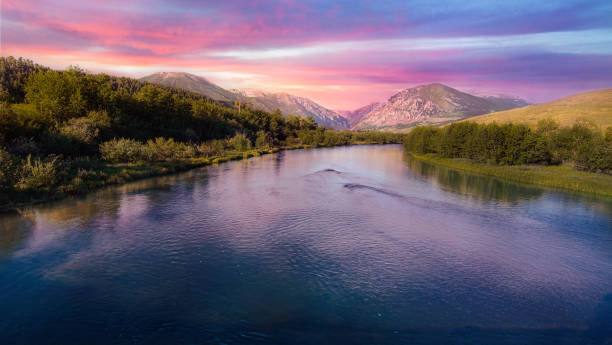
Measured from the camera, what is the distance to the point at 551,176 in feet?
178

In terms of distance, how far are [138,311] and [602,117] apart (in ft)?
532

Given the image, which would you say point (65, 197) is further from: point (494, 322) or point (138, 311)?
point (494, 322)

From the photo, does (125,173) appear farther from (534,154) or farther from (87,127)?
(534,154)

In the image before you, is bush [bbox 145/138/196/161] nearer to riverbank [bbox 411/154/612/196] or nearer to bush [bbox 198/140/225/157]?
bush [bbox 198/140/225/157]

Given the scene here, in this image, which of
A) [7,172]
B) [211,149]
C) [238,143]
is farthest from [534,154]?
[7,172]

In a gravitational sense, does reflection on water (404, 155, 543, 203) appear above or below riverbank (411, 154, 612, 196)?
below

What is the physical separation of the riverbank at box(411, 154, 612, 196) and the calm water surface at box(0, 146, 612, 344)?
15.9 meters

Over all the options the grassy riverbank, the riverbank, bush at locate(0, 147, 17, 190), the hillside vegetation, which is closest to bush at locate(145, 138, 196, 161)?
the grassy riverbank

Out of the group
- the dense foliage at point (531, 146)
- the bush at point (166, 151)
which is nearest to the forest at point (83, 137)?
the bush at point (166, 151)

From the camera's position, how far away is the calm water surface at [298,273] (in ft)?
45.3

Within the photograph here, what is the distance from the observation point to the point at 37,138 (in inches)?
1746

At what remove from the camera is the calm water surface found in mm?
13812

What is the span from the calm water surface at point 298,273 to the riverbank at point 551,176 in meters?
15.9

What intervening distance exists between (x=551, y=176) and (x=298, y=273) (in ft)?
178
